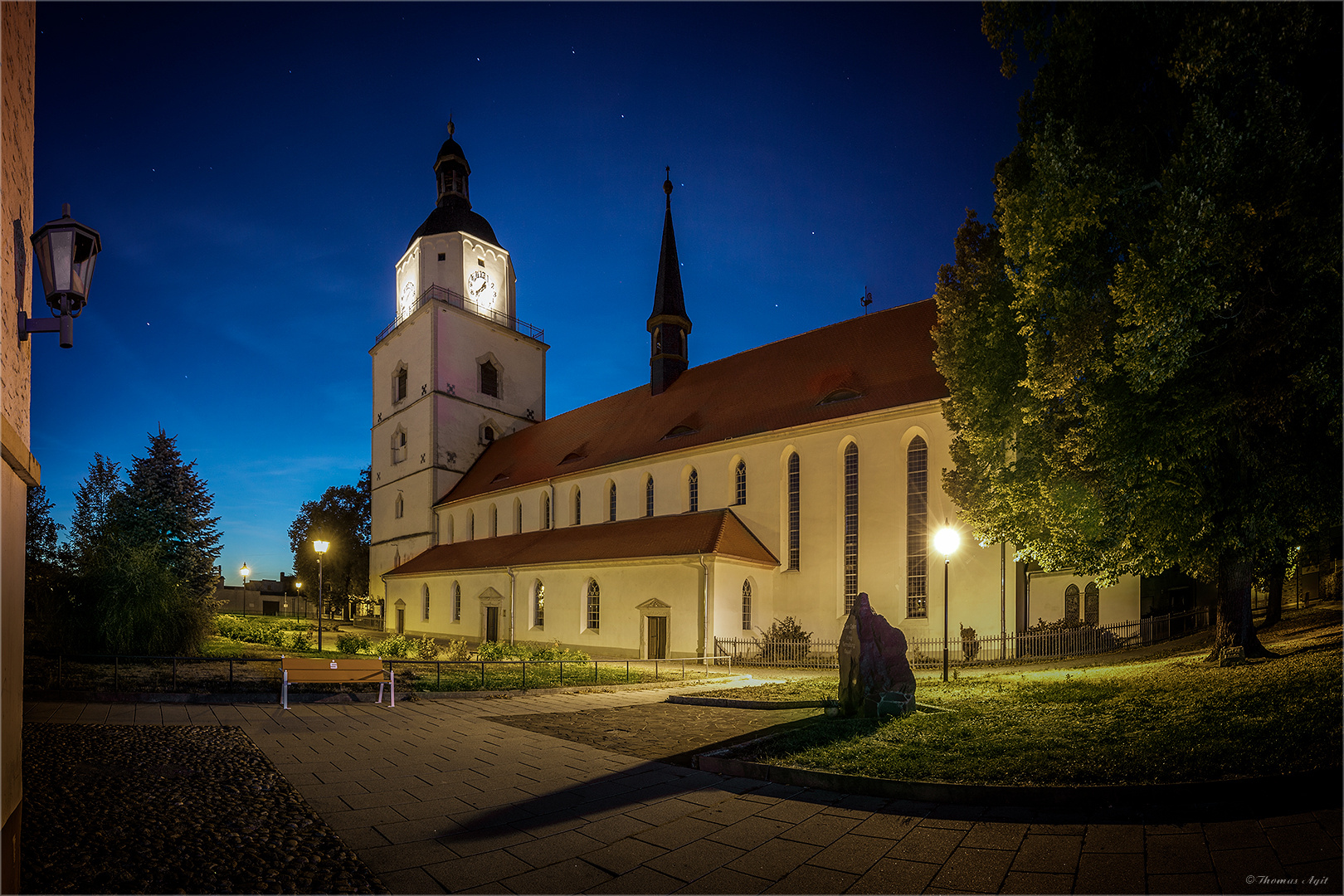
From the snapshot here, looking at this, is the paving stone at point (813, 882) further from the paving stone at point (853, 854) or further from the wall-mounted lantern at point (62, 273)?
the wall-mounted lantern at point (62, 273)

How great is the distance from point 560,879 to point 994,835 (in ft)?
10.4

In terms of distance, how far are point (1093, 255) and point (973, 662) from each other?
478 inches

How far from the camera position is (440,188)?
4422 cm

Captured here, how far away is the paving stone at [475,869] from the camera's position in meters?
4.19

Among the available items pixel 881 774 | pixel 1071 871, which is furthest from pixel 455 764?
pixel 1071 871

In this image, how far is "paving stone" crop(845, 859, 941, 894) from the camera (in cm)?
412

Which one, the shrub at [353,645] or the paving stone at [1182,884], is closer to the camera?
the paving stone at [1182,884]

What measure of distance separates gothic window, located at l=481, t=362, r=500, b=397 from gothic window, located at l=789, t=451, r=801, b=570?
25.3 meters

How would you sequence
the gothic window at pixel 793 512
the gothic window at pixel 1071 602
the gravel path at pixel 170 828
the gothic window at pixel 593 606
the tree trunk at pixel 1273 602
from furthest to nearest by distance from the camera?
the gothic window at pixel 593 606 < the gothic window at pixel 793 512 < the gothic window at pixel 1071 602 < the tree trunk at pixel 1273 602 < the gravel path at pixel 170 828

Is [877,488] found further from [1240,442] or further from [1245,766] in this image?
[1245,766]

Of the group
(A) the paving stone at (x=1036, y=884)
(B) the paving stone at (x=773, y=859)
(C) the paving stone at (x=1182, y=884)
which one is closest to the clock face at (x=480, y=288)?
(B) the paving stone at (x=773, y=859)

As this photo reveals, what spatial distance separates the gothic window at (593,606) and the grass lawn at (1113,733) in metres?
17.5

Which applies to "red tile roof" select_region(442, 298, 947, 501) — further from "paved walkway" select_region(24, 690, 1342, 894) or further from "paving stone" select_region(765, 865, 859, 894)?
"paving stone" select_region(765, 865, 859, 894)

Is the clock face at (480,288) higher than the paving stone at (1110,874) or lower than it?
higher
